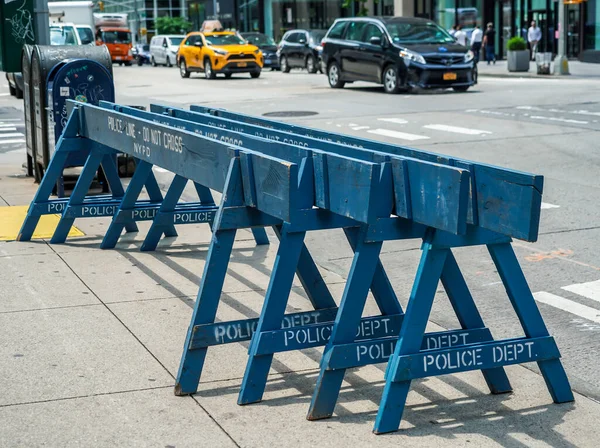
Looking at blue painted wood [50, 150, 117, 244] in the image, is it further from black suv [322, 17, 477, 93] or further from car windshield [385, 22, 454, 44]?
car windshield [385, 22, 454, 44]

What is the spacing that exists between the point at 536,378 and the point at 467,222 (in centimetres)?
114

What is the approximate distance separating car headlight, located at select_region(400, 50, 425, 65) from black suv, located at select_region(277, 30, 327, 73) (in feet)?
45.8

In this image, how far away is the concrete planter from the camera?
1334 inches

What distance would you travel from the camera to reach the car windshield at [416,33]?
25719 mm

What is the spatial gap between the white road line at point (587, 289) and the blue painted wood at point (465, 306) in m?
2.03

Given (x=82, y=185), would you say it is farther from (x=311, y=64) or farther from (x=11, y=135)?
(x=311, y=64)

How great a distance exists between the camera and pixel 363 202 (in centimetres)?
450

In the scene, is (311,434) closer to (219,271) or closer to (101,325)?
(219,271)

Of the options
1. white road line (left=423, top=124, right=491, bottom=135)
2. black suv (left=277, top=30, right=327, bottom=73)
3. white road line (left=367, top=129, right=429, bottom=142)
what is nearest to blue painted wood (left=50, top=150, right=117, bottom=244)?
white road line (left=367, top=129, right=429, bottom=142)

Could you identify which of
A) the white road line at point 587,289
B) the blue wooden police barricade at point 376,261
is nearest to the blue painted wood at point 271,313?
the blue wooden police barricade at point 376,261

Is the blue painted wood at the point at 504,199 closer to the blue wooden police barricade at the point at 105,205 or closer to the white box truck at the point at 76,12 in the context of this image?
the blue wooden police barricade at the point at 105,205

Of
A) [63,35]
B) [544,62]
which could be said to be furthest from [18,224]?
[63,35]


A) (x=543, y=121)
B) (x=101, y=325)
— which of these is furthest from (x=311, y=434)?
(x=543, y=121)

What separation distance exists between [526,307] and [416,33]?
2224 cm
